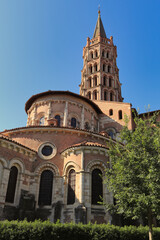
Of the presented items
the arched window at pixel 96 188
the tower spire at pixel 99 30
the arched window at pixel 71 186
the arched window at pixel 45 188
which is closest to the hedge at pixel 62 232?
the arched window at pixel 96 188

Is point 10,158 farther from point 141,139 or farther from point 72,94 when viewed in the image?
point 72,94

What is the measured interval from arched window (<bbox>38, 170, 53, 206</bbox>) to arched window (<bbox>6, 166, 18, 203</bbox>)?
7.81 feet

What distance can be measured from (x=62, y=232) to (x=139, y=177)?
16.0 ft

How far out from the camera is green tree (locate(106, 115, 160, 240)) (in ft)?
35.0

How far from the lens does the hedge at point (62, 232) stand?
9734 mm

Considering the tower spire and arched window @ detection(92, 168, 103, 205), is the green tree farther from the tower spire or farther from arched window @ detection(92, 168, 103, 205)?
the tower spire

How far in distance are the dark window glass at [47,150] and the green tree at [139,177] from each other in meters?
8.29

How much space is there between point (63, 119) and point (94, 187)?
10730 millimetres

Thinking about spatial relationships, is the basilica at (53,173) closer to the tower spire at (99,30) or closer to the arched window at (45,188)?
the arched window at (45,188)

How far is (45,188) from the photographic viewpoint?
18.6m

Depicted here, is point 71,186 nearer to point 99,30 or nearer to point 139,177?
point 139,177

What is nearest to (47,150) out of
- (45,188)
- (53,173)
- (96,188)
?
(53,173)

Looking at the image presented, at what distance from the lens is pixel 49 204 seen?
17.9 meters

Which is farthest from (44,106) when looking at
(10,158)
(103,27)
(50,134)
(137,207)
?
(103,27)
